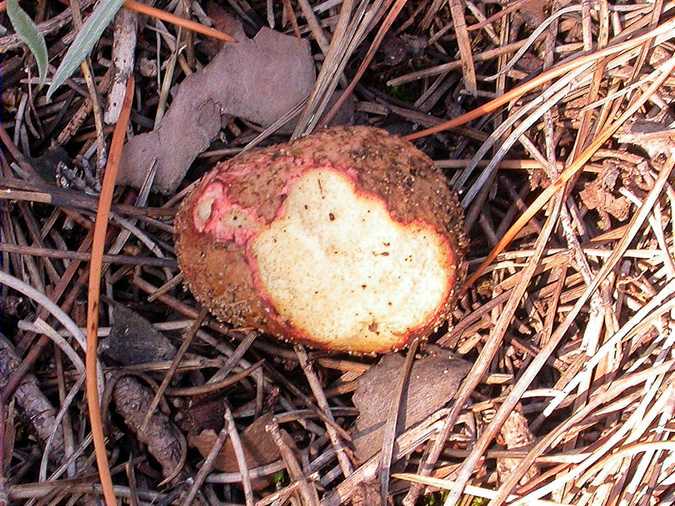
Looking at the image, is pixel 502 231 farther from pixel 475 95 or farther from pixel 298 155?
pixel 298 155

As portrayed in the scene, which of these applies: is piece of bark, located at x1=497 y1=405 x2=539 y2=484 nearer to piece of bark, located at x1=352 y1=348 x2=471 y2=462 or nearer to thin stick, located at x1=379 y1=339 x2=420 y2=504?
piece of bark, located at x1=352 y1=348 x2=471 y2=462

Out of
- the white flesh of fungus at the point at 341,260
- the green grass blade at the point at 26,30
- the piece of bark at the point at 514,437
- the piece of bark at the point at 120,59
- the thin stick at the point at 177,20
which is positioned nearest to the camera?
the green grass blade at the point at 26,30

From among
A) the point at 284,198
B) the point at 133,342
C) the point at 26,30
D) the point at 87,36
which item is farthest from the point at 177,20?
the point at 133,342

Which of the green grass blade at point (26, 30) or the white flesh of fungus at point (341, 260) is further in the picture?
the white flesh of fungus at point (341, 260)

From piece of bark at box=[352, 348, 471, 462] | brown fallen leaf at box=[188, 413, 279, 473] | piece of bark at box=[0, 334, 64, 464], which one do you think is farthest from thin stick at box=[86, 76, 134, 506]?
piece of bark at box=[352, 348, 471, 462]

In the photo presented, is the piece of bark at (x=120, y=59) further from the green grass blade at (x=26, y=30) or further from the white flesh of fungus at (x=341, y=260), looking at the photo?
the white flesh of fungus at (x=341, y=260)

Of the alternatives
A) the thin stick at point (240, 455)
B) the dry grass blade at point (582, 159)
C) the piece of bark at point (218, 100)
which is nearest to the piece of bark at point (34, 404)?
the thin stick at point (240, 455)

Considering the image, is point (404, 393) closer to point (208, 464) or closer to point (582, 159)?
point (208, 464)
